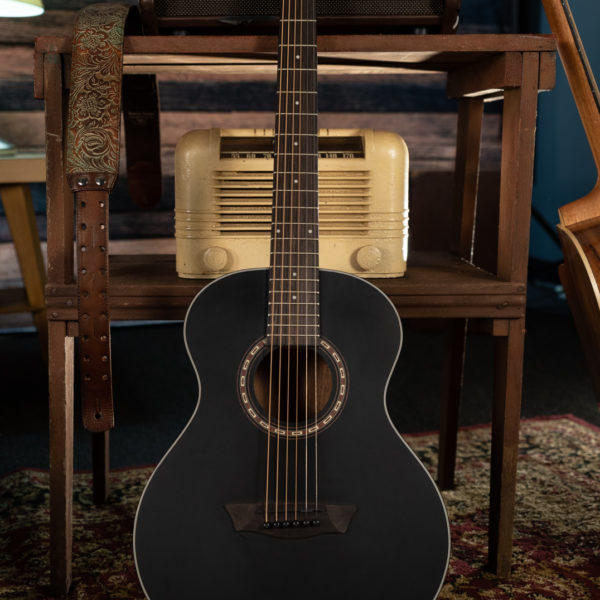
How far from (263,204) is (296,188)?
0.11m

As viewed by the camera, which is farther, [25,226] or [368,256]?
[25,226]

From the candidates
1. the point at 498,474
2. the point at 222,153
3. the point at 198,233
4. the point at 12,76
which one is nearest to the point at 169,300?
the point at 198,233

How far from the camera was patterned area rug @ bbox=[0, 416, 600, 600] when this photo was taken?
1.14m

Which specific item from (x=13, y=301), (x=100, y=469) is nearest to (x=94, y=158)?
(x=100, y=469)

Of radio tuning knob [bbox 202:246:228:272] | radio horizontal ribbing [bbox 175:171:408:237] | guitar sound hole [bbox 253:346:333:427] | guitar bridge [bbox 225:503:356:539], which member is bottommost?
guitar bridge [bbox 225:503:356:539]

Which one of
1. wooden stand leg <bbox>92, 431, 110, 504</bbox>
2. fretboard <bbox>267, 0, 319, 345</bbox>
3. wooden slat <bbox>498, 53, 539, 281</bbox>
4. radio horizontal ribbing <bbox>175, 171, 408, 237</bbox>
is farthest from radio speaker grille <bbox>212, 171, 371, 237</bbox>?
wooden stand leg <bbox>92, 431, 110, 504</bbox>

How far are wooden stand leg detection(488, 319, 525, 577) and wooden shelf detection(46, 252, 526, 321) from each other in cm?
5

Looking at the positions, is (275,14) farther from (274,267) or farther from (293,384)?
(293,384)

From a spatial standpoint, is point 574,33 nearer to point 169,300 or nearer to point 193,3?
point 193,3

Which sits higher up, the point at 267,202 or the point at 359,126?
the point at 359,126

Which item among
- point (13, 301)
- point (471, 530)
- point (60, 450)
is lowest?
point (471, 530)

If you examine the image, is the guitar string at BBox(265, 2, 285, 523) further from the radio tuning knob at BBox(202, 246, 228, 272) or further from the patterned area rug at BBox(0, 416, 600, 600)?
the patterned area rug at BBox(0, 416, 600, 600)

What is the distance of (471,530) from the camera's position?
1.33 m

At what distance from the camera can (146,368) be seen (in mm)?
2564
